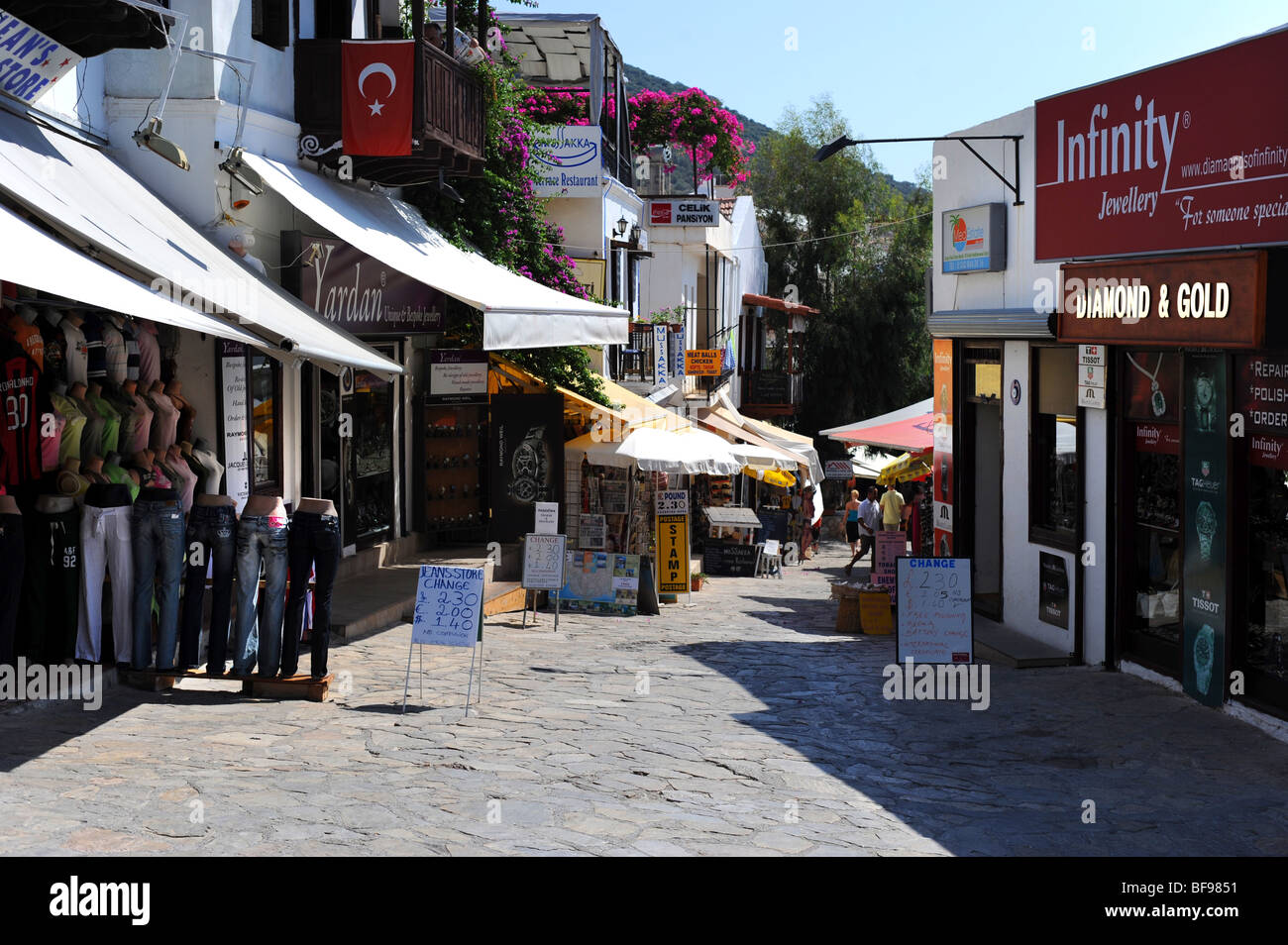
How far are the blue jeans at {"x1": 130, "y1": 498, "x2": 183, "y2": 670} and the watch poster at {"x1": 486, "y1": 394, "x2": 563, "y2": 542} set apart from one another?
835cm

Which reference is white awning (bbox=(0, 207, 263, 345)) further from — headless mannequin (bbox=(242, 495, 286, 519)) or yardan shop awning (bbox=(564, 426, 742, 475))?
yardan shop awning (bbox=(564, 426, 742, 475))

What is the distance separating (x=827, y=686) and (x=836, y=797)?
12.9 feet

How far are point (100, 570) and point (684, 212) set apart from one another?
2513 centimetres

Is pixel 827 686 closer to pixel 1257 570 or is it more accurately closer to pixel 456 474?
pixel 1257 570

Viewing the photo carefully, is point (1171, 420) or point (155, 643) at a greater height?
point (1171, 420)

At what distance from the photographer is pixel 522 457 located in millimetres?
17828

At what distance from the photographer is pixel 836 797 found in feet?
25.5

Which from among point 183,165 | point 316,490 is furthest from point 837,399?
Answer: point 183,165

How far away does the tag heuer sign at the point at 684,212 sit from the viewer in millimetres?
32875

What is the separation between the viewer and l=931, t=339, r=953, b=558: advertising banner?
Result: 53.0 ft

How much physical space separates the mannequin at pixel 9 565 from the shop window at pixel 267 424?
4251 mm

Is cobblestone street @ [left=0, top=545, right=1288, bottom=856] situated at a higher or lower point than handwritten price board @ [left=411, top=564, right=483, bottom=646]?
lower
